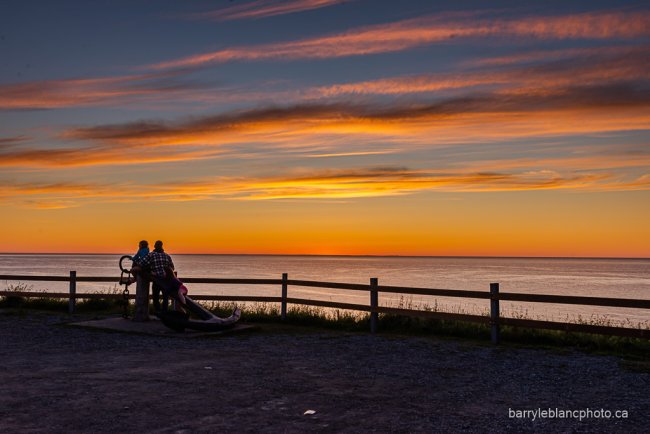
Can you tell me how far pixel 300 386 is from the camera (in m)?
9.66

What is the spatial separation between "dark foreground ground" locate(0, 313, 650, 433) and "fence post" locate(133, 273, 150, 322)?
2.84 m

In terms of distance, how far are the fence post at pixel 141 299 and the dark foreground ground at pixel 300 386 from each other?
2838mm

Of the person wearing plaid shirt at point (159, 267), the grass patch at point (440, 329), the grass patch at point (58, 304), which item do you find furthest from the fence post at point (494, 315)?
the grass patch at point (58, 304)

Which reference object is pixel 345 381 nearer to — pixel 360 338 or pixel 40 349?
pixel 360 338

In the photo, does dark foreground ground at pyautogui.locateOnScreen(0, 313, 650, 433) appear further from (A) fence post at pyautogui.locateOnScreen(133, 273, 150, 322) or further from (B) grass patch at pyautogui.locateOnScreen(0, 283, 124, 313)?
(B) grass patch at pyautogui.locateOnScreen(0, 283, 124, 313)

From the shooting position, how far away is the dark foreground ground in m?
7.64

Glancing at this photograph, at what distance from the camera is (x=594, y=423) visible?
7.79 m

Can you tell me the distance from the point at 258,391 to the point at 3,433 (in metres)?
3.46

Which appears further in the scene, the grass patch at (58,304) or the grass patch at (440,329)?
the grass patch at (58,304)

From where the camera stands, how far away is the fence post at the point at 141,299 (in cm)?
1758

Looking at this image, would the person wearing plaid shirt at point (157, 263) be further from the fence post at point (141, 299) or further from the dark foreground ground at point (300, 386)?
the dark foreground ground at point (300, 386)

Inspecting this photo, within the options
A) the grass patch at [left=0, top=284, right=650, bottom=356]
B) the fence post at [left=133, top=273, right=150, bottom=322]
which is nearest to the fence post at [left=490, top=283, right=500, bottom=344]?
the grass patch at [left=0, top=284, right=650, bottom=356]

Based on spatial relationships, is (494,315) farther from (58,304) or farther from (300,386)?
(58,304)

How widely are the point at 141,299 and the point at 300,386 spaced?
9.32 meters
